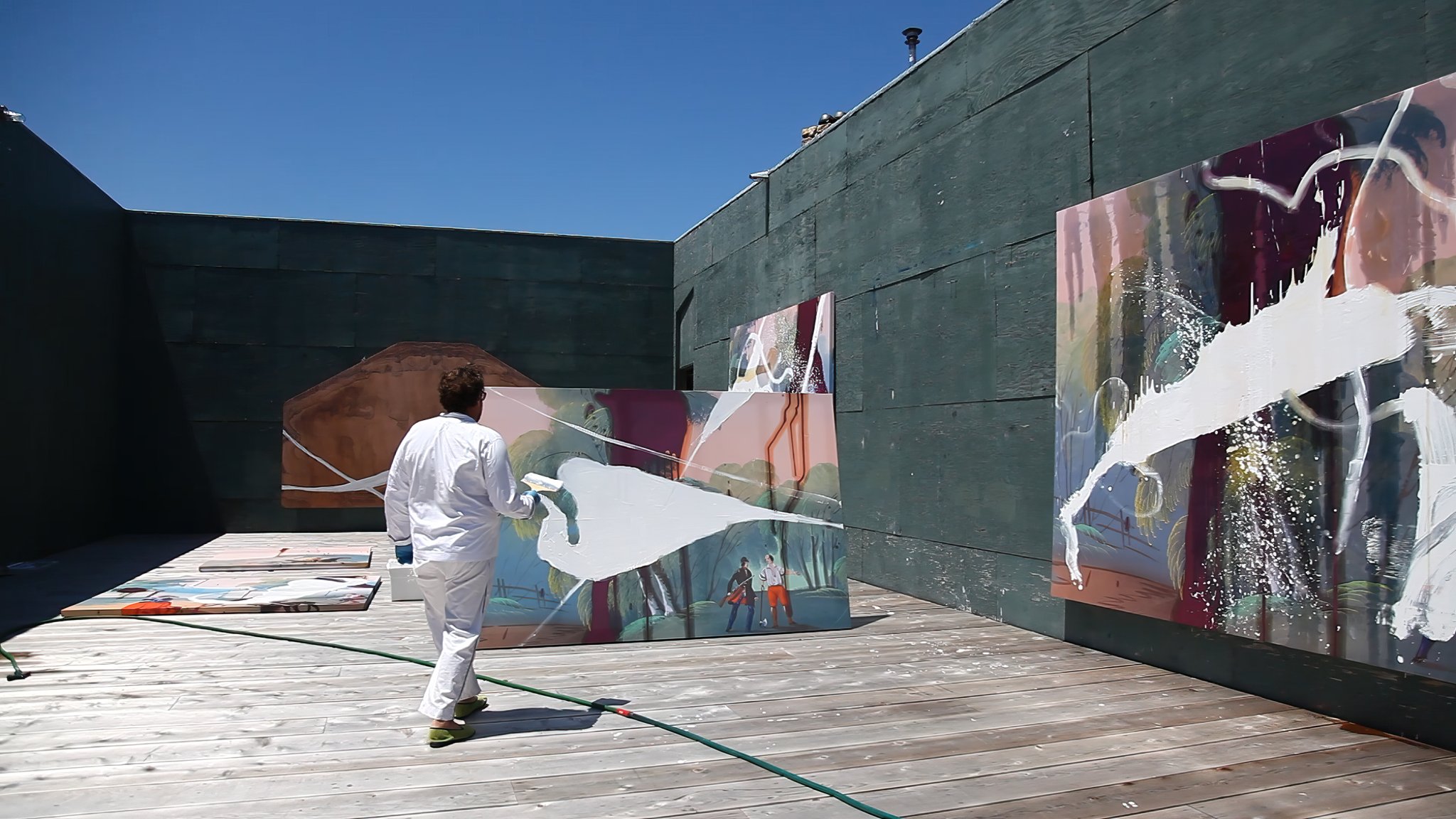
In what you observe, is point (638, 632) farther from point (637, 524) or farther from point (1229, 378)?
point (1229, 378)

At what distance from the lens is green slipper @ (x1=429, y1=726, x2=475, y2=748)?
313 centimetres

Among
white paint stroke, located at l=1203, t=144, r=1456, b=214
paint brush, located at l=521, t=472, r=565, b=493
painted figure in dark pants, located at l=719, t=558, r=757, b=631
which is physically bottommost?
painted figure in dark pants, located at l=719, t=558, r=757, b=631

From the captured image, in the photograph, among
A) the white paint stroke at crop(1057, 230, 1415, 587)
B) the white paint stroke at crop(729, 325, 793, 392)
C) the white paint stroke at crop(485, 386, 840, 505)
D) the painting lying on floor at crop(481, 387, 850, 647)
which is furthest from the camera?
the white paint stroke at crop(729, 325, 793, 392)

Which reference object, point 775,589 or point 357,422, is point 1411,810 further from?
point 357,422

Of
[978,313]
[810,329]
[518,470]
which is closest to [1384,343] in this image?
[978,313]

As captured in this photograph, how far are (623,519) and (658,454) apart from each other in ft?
1.32

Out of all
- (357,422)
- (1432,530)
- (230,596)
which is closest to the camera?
(1432,530)

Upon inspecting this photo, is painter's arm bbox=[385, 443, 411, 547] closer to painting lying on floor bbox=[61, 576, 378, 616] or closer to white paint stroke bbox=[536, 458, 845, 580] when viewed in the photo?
white paint stroke bbox=[536, 458, 845, 580]

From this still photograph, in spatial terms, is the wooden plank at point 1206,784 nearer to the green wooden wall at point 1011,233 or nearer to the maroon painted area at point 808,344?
the green wooden wall at point 1011,233

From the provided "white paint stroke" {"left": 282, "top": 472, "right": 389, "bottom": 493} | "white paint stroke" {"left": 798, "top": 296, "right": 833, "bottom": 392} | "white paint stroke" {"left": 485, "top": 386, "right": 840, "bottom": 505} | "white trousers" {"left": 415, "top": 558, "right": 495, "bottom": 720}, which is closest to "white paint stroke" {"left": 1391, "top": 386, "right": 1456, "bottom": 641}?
"white paint stroke" {"left": 485, "top": 386, "right": 840, "bottom": 505}

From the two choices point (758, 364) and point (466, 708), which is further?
point (758, 364)

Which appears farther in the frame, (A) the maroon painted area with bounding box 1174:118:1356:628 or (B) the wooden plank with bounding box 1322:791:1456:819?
(A) the maroon painted area with bounding box 1174:118:1356:628

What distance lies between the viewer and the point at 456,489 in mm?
3250

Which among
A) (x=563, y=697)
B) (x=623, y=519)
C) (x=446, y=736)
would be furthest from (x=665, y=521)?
(x=446, y=736)
